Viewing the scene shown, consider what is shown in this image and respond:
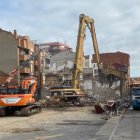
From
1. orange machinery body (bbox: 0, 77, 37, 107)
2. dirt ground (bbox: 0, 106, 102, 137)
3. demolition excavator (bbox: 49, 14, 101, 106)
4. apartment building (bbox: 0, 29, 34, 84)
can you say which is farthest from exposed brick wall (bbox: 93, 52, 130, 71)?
dirt ground (bbox: 0, 106, 102, 137)

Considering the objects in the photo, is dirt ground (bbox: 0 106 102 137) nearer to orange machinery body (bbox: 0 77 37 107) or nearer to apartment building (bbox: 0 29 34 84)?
orange machinery body (bbox: 0 77 37 107)

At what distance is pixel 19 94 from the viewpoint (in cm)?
3366

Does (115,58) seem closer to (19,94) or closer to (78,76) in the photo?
(78,76)

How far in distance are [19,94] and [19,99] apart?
64 cm

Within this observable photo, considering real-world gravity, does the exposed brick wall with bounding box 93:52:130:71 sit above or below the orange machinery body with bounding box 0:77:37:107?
above

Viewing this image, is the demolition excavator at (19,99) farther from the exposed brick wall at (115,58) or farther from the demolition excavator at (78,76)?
the exposed brick wall at (115,58)

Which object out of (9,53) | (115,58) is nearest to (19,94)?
(9,53)

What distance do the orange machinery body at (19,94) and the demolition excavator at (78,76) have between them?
8802 mm

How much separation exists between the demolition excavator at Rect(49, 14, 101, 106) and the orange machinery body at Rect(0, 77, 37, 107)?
8.80 metres

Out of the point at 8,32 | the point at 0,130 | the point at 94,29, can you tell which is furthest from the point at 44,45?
the point at 0,130

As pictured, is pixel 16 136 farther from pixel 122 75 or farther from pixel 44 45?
pixel 44 45

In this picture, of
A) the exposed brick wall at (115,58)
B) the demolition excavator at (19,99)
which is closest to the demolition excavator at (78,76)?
the demolition excavator at (19,99)

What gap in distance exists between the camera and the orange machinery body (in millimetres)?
33125

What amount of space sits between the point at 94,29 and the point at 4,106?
67.7 ft
